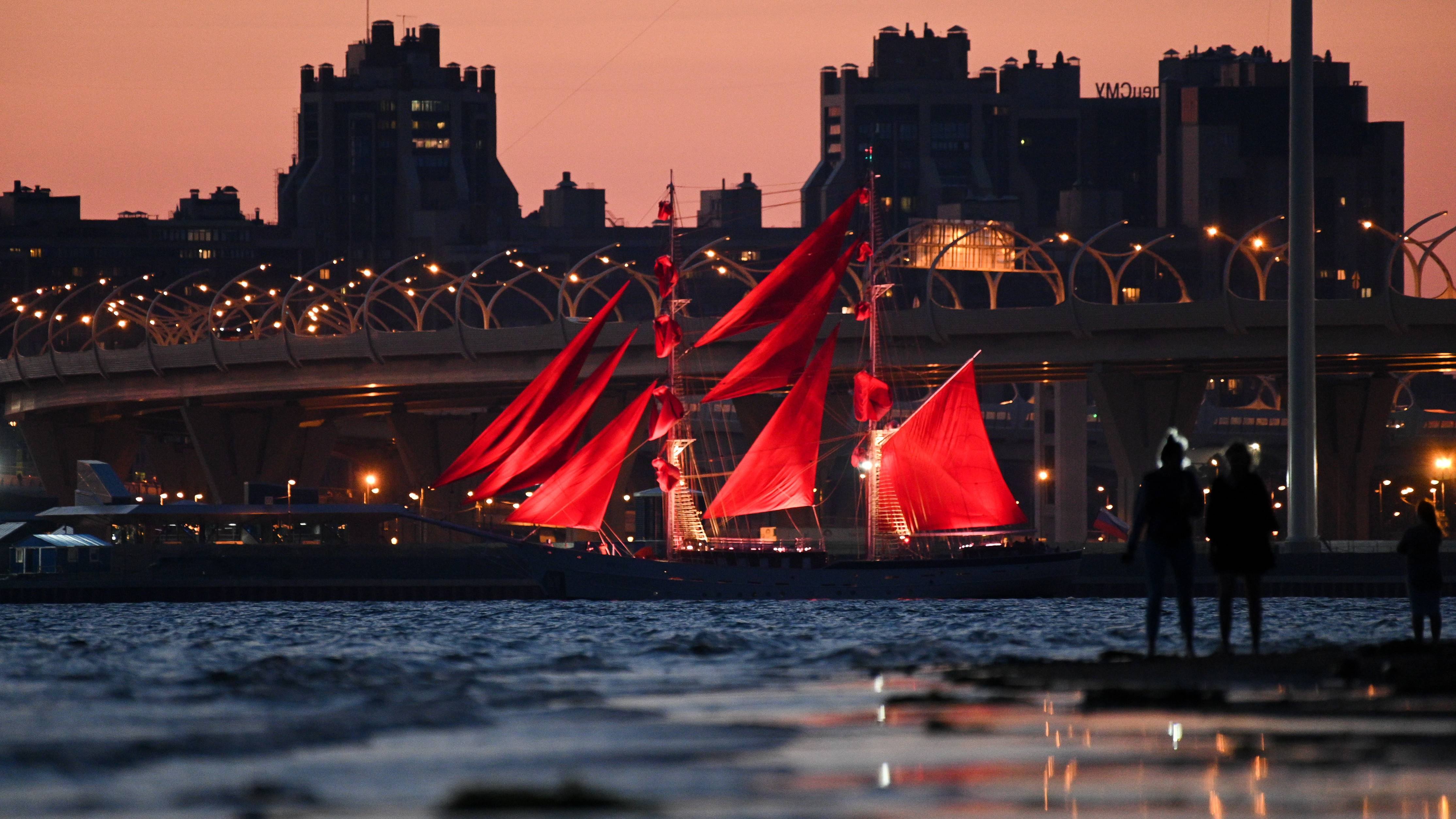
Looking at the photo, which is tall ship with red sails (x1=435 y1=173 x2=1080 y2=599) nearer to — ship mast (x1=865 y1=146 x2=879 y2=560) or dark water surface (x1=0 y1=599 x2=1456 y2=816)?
ship mast (x1=865 y1=146 x2=879 y2=560)

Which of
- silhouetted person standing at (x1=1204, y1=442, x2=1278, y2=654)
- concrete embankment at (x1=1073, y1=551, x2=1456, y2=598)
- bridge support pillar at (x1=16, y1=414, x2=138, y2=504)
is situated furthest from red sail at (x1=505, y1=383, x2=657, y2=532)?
bridge support pillar at (x1=16, y1=414, x2=138, y2=504)

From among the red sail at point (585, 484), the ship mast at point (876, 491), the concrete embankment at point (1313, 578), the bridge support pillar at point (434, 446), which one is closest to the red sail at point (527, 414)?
the red sail at point (585, 484)

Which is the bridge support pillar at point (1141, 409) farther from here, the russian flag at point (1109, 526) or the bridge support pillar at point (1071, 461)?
the bridge support pillar at point (1071, 461)

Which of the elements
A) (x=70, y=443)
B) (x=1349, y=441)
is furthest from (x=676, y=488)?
(x=70, y=443)

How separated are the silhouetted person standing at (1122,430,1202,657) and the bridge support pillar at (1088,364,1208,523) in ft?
224

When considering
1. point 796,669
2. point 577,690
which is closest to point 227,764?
point 577,690

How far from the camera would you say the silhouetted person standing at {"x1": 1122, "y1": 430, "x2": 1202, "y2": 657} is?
17812 mm

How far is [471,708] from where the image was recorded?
14.5m

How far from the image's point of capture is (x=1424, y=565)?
70.3ft

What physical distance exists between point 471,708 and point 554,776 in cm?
399

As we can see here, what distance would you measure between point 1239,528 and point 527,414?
46289 millimetres

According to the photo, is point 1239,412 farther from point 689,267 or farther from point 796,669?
point 796,669

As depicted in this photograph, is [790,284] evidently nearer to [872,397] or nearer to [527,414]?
[872,397]

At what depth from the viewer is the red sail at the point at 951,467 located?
60.4 m
